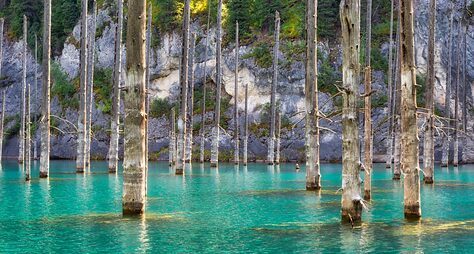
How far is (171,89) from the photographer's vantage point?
285 ft

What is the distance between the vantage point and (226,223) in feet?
64.7

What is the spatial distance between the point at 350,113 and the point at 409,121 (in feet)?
8.16

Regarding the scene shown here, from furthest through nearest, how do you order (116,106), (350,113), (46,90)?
1. (116,106)
2. (46,90)
3. (350,113)

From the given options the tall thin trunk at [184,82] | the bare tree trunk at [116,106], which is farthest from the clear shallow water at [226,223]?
the bare tree trunk at [116,106]

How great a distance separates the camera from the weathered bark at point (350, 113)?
1817cm

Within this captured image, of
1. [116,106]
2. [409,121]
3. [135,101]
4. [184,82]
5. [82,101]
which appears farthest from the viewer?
[116,106]

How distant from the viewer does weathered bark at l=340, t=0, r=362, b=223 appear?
1817 cm

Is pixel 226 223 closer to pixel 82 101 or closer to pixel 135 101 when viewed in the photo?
pixel 135 101

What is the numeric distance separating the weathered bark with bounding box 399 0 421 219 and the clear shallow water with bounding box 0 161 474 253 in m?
0.90

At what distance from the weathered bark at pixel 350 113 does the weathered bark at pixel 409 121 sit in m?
2.12

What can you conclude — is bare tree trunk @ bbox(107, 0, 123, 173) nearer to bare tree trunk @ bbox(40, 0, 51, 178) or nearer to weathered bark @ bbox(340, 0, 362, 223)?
bare tree trunk @ bbox(40, 0, 51, 178)

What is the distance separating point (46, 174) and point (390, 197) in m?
22.6

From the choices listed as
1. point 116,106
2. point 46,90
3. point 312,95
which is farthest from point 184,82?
point 312,95

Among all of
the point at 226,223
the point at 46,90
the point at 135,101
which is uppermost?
the point at 46,90
